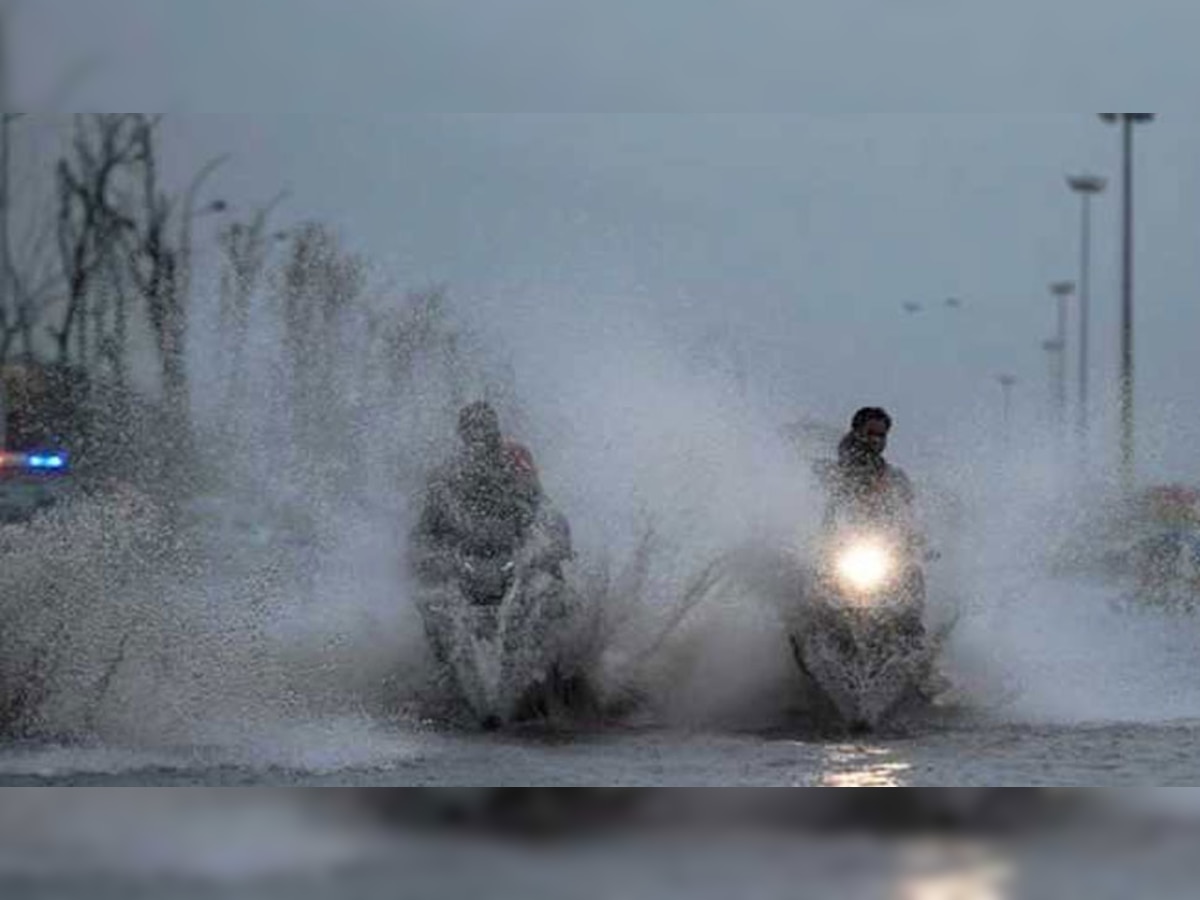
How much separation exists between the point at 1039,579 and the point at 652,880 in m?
2.82

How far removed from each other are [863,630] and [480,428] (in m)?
1.58

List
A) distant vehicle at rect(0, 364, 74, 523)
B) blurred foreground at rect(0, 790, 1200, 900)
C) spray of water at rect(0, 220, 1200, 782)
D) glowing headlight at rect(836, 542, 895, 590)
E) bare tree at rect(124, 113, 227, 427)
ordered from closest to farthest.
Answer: blurred foreground at rect(0, 790, 1200, 900) → bare tree at rect(124, 113, 227, 427) → distant vehicle at rect(0, 364, 74, 523) → spray of water at rect(0, 220, 1200, 782) → glowing headlight at rect(836, 542, 895, 590)

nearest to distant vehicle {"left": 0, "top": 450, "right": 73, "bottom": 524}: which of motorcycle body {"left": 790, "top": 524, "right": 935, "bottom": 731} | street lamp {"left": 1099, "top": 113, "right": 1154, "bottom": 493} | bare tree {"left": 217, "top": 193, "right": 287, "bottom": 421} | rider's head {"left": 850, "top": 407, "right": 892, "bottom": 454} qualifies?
bare tree {"left": 217, "top": 193, "right": 287, "bottom": 421}

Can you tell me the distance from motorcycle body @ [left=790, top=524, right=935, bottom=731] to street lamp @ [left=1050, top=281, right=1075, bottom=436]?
1245 millimetres

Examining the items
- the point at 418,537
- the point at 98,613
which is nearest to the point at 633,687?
the point at 418,537

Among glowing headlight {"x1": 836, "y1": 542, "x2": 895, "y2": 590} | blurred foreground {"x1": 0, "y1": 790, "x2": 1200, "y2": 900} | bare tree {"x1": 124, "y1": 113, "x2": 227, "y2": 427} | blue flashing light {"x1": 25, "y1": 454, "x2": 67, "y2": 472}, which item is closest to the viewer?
blurred foreground {"x1": 0, "y1": 790, "x2": 1200, "y2": 900}

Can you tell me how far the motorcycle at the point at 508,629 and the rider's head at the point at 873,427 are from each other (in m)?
1.44

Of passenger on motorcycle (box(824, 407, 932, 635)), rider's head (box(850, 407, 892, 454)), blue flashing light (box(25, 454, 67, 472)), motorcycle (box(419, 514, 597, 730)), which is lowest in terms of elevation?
motorcycle (box(419, 514, 597, 730))

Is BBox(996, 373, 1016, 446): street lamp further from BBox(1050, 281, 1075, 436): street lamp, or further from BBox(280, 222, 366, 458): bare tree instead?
BBox(280, 222, 366, 458): bare tree

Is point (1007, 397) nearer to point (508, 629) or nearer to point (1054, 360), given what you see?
point (1054, 360)

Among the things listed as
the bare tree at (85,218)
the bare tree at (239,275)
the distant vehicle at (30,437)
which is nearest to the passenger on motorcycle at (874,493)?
the bare tree at (239,275)

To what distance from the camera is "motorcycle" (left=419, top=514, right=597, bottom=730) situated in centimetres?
762

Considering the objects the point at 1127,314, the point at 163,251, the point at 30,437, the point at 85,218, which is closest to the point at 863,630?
the point at 1127,314

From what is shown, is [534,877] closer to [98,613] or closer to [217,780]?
[217,780]
